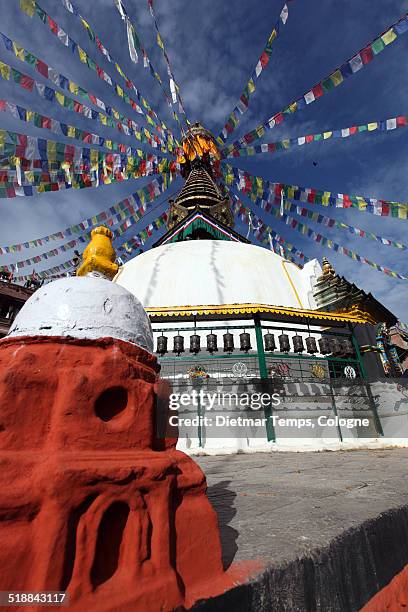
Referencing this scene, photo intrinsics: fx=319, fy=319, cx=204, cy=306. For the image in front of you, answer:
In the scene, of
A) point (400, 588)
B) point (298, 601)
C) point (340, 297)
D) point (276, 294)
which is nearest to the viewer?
point (298, 601)

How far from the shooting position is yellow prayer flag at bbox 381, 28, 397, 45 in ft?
18.9

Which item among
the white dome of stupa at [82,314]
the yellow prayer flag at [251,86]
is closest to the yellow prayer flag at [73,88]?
the yellow prayer flag at [251,86]

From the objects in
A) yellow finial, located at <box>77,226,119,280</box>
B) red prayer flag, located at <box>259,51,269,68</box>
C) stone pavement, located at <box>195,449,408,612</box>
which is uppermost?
red prayer flag, located at <box>259,51,269,68</box>

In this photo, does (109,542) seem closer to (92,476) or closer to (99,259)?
(92,476)

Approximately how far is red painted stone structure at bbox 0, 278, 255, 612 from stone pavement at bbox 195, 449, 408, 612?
179 mm

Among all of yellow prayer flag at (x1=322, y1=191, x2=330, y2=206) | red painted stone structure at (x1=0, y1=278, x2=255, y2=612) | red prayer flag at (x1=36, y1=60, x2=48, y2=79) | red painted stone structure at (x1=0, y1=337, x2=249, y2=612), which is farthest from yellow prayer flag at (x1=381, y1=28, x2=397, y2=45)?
red painted stone structure at (x1=0, y1=337, x2=249, y2=612)

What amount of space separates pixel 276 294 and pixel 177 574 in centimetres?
1053

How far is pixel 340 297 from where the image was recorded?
34.1 feet

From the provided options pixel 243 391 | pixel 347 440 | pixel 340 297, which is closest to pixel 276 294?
pixel 340 297

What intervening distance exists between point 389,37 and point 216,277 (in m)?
7.22

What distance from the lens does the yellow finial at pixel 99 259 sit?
6.61ft

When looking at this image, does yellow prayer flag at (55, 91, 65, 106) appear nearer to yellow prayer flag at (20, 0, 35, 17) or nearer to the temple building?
yellow prayer flag at (20, 0, 35, 17)

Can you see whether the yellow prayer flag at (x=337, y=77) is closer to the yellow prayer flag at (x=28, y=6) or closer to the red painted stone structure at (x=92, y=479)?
the yellow prayer flag at (x=28, y=6)

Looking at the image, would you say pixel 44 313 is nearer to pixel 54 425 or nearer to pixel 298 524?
pixel 54 425
